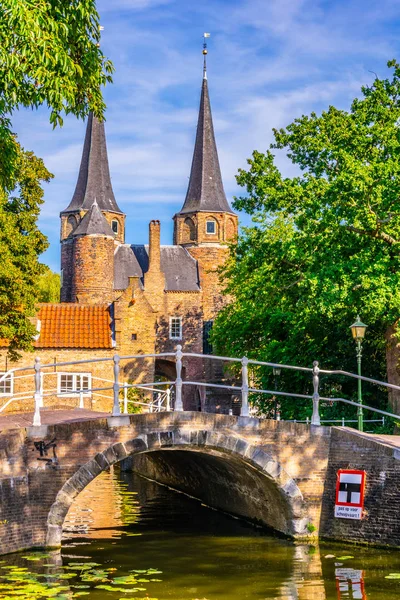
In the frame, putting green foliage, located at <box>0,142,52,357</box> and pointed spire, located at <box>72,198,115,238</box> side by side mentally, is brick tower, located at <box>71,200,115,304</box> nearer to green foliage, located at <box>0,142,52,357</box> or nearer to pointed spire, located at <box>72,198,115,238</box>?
pointed spire, located at <box>72,198,115,238</box>

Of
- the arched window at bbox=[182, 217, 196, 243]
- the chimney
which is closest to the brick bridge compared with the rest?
the chimney

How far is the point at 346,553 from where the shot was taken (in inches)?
568

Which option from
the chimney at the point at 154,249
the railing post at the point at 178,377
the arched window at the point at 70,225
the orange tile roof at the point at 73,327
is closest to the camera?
the railing post at the point at 178,377

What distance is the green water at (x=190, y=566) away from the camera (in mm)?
12016

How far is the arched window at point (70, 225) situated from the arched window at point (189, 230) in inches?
309

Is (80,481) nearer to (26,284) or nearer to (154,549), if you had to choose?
(154,549)

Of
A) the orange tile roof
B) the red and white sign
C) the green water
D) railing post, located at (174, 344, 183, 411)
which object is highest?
the orange tile roof

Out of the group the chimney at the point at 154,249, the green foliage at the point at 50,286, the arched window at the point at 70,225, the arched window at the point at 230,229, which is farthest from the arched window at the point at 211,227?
the green foliage at the point at 50,286

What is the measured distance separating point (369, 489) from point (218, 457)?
10.4 feet

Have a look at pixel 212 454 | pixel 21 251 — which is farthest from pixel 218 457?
pixel 21 251

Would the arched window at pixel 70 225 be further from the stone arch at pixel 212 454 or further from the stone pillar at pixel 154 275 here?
the stone arch at pixel 212 454

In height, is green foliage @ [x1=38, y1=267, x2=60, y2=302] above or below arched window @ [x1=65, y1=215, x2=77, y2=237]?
below

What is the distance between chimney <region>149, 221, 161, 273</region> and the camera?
5822 cm

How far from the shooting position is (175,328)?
58.1m
